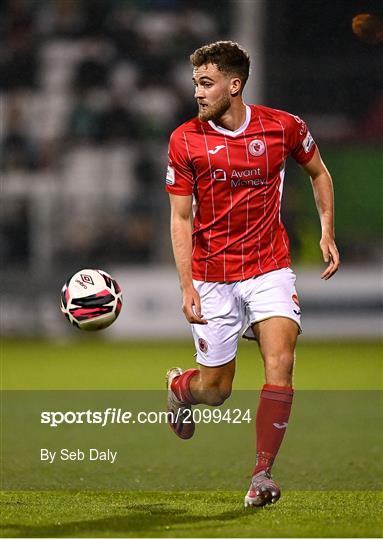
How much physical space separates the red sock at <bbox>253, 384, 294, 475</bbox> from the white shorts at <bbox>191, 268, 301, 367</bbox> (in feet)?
1.12

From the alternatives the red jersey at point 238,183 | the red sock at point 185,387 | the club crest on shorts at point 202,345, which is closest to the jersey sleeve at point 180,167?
the red jersey at point 238,183

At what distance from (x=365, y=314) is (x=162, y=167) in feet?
12.5

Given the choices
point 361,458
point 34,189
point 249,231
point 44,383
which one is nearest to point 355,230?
point 34,189

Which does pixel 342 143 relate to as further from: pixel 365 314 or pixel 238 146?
pixel 238 146

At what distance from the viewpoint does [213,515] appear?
16.0 feet

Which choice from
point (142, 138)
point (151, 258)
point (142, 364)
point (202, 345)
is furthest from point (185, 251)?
point (142, 138)

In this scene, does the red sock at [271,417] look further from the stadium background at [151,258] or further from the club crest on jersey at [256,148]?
the club crest on jersey at [256,148]

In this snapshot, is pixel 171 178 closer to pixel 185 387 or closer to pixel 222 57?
pixel 222 57

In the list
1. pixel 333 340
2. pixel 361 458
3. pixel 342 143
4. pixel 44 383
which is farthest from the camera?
pixel 342 143

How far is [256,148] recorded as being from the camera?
17.6 ft

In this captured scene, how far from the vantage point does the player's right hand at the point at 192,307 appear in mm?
5148

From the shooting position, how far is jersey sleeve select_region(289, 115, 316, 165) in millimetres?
5469

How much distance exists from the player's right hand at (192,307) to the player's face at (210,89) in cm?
81

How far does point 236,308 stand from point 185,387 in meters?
0.70
